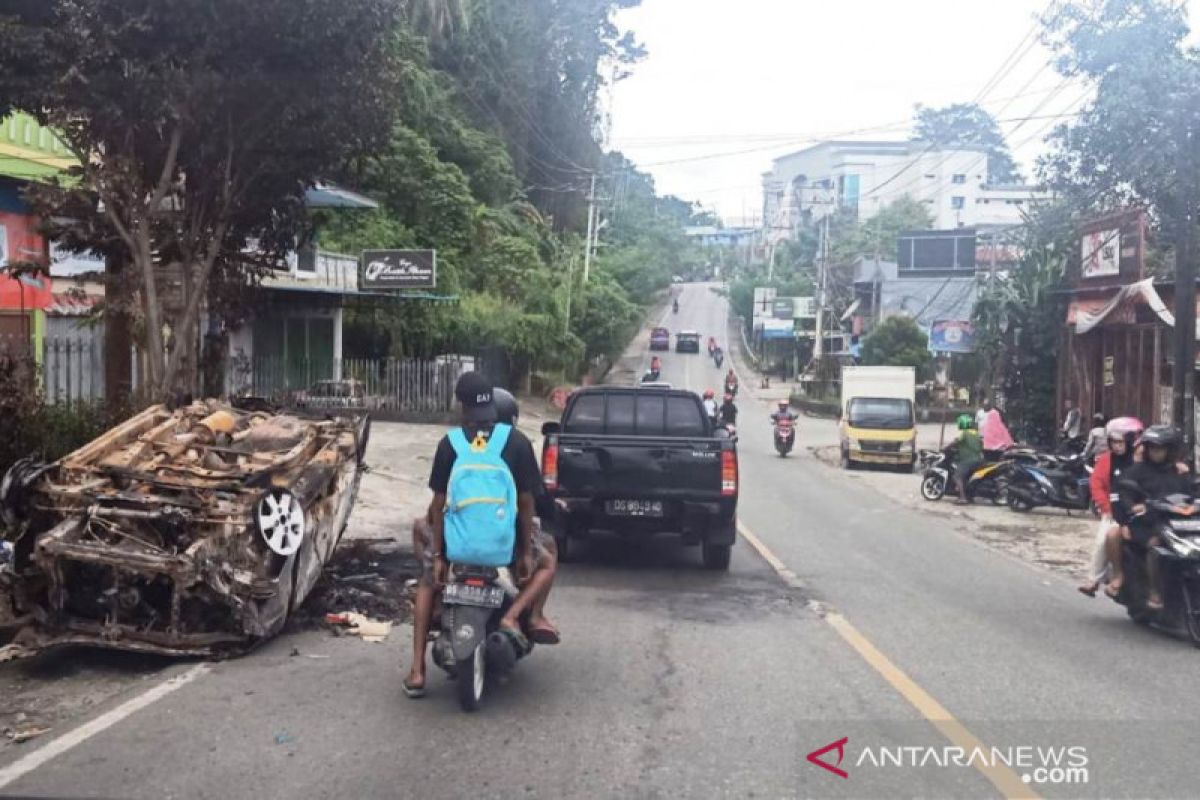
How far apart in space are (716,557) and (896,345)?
40.5 meters

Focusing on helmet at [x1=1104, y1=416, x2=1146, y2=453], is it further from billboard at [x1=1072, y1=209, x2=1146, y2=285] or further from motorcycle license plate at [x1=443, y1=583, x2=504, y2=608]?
billboard at [x1=1072, y1=209, x2=1146, y2=285]

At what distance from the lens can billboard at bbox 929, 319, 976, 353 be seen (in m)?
31.2

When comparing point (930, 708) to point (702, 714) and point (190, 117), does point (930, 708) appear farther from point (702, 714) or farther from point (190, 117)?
point (190, 117)

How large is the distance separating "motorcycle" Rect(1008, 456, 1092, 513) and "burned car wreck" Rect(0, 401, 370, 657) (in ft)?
46.0

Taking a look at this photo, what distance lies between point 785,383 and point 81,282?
2351 inches

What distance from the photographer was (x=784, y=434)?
29359mm

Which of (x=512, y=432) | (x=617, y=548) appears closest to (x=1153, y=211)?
(x=617, y=548)

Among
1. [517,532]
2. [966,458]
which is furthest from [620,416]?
[966,458]

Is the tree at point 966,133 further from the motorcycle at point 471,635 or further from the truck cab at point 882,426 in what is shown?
the motorcycle at point 471,635

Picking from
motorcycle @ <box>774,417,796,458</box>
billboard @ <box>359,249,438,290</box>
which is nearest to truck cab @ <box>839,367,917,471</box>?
motorcycle @ <box>774,417,796,458</box>

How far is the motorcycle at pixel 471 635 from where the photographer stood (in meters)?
5.68

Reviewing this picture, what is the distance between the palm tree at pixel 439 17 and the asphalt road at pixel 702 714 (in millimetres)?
39099

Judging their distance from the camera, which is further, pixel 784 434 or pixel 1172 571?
pixel 784 434

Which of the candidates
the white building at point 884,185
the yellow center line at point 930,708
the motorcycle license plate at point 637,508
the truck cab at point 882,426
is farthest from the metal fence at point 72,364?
the white building at point 884,185
